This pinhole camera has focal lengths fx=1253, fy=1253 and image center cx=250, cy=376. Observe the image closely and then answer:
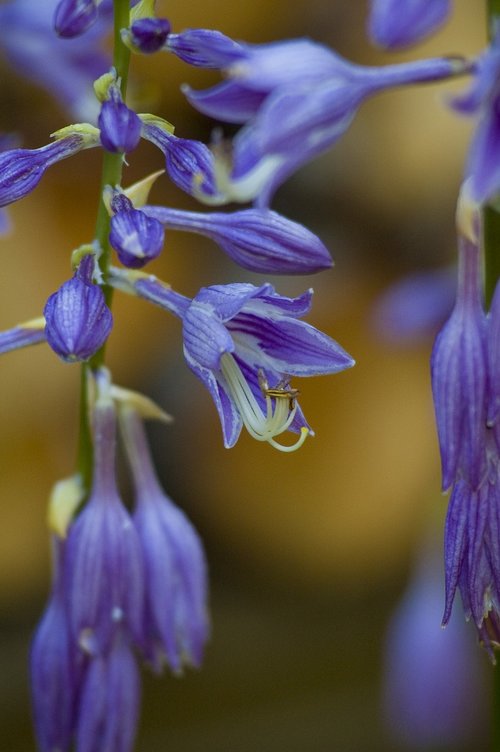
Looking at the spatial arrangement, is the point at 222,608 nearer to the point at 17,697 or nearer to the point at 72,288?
the point at 17,697


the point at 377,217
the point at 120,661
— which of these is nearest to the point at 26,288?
the point at 377,217

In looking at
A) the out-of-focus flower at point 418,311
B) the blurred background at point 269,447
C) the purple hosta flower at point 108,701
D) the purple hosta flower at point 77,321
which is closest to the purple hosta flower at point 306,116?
the purple hosta flower at point 77,321

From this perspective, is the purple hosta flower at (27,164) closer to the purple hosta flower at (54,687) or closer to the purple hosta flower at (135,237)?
the purple hosta flower at (135,237)

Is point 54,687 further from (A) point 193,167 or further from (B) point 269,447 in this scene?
(B) point 269,447

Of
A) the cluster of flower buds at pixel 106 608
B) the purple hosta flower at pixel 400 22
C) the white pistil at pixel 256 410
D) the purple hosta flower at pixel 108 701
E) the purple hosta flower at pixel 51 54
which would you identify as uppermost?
the purple hosta flower at pixel 51 54

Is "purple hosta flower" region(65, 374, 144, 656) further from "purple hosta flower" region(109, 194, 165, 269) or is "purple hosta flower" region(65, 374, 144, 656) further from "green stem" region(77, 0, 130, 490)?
"purple hosta flower" region(109, 194, 165, 269)

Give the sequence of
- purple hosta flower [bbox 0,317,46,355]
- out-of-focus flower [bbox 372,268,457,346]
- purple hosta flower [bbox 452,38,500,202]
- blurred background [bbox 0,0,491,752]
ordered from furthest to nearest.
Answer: blurred background [bbox 0,0,491,752] → out-of-focus flower [bbox 372,268,457,346] → purple hosta flower [bbox 0,317,46,355] → purple hosta flower [bbox 452,38,500,202]

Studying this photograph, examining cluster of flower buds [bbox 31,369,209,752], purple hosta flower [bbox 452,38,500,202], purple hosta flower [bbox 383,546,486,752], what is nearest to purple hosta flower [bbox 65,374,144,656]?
cluster of flower buds [bbox 31,369,209,752]
